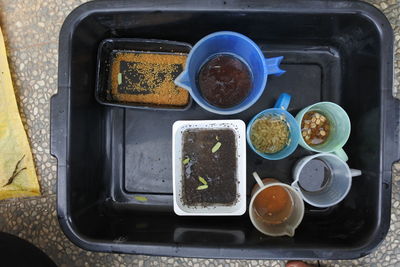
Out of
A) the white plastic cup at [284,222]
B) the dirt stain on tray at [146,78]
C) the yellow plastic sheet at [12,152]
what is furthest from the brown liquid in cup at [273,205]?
the yellow plastic sheet at [12,152]

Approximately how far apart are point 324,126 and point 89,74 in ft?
1.86

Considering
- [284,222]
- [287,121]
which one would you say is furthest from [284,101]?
[284,222]

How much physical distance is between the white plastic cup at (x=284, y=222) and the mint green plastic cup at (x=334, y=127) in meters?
0.11

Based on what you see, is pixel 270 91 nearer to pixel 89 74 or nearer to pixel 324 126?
pixel 324 126

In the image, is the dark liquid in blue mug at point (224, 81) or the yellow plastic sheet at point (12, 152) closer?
the dark liquid in blue mug at point (224, 81)

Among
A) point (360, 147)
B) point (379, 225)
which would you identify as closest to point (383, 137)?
point (360, 147)

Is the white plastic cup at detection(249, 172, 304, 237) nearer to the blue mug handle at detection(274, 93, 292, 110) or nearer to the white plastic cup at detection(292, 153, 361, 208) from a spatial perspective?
the white plastic cup at detection(292, 153, 361, 208)

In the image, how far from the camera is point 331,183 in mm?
846

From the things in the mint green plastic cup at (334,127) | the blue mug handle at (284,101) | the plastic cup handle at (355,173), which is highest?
the blue mug handle at (284,101)

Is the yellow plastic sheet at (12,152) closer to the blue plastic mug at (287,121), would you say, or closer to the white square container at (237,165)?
the white square container at (237,165)

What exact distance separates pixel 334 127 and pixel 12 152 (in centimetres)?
81

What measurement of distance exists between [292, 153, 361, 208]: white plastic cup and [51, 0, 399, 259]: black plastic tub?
52mm

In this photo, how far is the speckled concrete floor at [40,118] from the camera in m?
0.95

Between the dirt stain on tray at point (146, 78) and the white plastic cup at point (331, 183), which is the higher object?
the dirt stain on tray at point (146, 78)
